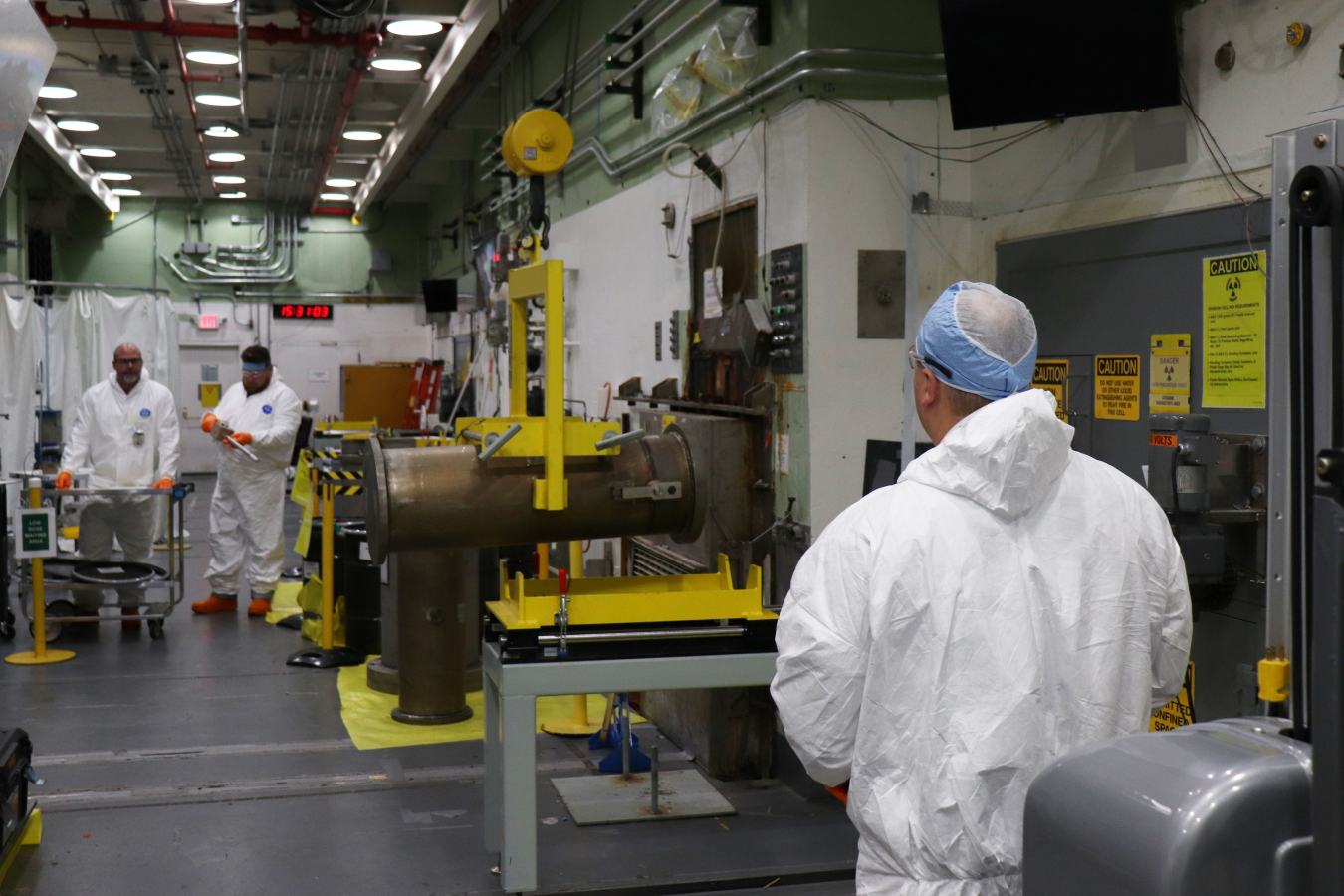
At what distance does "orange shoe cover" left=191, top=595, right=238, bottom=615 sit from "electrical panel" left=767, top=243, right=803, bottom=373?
414cm

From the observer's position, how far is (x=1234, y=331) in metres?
2.56

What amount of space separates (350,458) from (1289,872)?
18.1 feet

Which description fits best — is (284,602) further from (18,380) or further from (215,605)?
(18,380)

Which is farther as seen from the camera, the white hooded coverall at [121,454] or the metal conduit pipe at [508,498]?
the white hooded coverall at [121,454]

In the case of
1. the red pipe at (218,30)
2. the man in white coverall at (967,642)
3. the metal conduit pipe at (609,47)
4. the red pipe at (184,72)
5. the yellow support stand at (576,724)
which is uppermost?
the red pipe at (184,72)

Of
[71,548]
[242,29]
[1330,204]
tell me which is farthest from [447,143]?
[1330,204]

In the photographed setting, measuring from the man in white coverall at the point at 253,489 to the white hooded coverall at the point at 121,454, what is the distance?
0.32 m

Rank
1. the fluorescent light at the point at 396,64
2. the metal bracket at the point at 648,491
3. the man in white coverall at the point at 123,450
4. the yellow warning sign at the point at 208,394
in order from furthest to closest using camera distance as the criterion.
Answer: the yellow warning sign at the point at 208,394
the fluorescent light at the point at 396,64
the man in white coverall at the point at 123,450
the metal bracket at the point at 648,491

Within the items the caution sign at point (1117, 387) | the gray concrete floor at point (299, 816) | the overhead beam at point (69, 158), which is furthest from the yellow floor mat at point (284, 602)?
the caution sign at point (1117, 387)

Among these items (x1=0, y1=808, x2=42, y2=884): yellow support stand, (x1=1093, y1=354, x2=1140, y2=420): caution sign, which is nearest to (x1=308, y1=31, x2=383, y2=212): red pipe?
(x1=0, y1=808, x2=42, y2=884): yellow support stand

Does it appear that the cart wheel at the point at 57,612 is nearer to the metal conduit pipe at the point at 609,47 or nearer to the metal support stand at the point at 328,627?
the metal support stand at the point at 328,627

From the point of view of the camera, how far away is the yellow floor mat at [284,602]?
20.9 ft

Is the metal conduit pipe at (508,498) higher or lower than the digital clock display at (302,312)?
lower

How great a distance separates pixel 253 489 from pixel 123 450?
2.27ft
